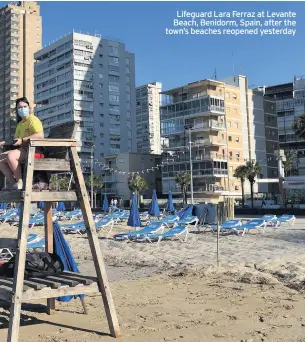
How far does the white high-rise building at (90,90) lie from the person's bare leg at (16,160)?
85575 mm

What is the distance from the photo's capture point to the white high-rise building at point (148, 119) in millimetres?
133625

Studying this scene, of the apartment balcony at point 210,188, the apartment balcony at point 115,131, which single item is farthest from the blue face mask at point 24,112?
the apartment balcony at point 115,131

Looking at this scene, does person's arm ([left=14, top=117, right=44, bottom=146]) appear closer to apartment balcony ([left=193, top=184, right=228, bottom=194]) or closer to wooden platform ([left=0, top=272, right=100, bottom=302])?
wooden platform ([left=0, top=272, right=100, bottom=302])

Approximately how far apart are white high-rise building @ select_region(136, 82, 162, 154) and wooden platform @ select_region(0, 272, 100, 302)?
12300 cm

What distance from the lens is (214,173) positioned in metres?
65.5

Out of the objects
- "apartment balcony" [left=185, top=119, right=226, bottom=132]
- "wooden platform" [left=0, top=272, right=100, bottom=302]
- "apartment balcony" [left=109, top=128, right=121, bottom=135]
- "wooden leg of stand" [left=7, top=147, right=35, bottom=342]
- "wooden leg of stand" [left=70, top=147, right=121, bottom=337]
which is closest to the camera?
"wooden leg of stand" [left=7, top=147, right=35, bottom=342]

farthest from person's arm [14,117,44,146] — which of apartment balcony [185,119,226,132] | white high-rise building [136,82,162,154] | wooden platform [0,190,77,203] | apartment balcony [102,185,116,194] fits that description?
white high-rise building [136,82,162,154]

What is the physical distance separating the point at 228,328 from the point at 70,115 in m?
89.9

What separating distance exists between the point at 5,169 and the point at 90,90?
92.5 meters

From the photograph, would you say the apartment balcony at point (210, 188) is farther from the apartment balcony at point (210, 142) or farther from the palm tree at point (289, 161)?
the palm tree at point (289, 161)

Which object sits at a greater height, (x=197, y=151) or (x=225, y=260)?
(x=197, y=151)

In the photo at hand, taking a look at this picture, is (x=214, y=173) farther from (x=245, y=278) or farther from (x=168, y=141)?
(x=245, y=278)

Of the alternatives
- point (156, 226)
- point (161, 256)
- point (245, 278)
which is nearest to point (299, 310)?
point (245, 278)

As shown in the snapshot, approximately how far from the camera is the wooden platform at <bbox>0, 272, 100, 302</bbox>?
4.79 meters
